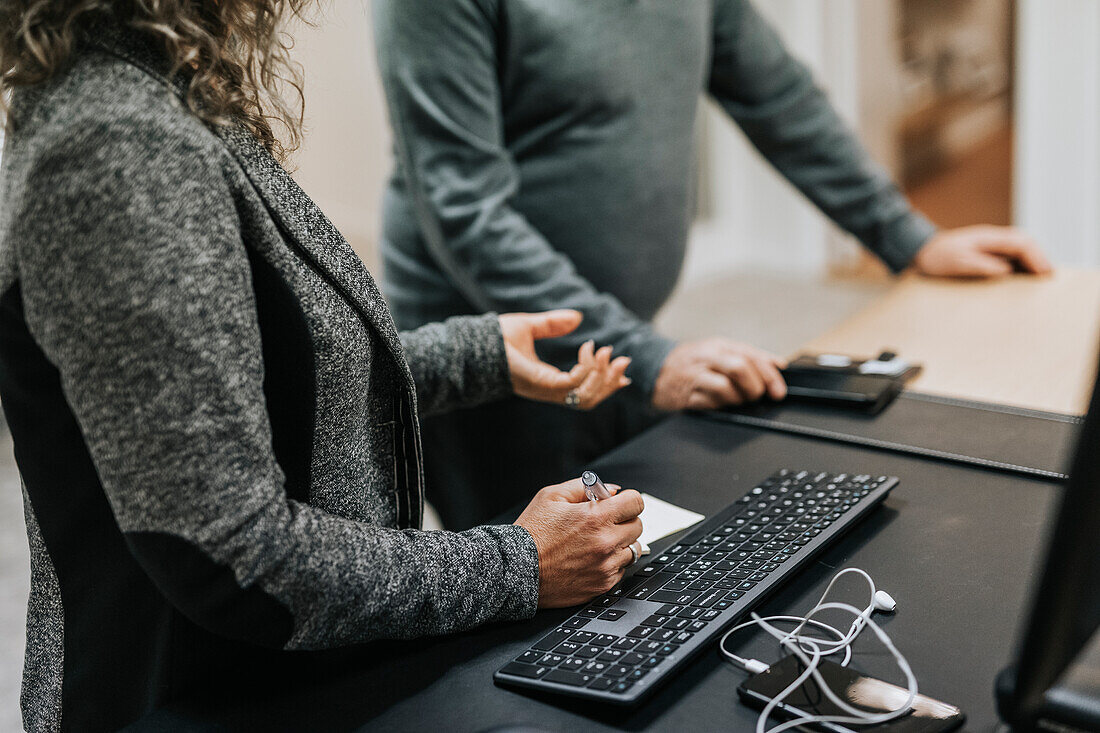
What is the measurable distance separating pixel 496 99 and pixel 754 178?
9.26 feet

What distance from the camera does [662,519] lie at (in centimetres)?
91

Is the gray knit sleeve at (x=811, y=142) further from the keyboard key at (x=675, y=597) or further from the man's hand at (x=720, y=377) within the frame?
the keyboard key at (x=675, y=597)

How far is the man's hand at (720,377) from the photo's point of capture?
1.15m

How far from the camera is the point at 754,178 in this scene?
393cm

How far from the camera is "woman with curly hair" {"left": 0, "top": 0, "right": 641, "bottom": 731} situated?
57cm

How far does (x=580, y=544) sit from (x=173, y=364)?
33cm

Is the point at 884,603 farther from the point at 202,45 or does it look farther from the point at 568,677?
the point at 202,45

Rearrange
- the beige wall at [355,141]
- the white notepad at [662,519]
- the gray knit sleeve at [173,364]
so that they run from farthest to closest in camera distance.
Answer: the beige wall at [355,141] → the white notepad at [662,519] → the gray knit sleeve at [173,364]

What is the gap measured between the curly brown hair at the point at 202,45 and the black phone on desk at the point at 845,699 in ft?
1.66

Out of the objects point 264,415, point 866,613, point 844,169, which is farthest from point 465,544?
point 844,169

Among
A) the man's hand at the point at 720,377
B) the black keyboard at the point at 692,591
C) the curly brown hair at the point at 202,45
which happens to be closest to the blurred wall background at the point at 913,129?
the man's hand at the point at 720,377

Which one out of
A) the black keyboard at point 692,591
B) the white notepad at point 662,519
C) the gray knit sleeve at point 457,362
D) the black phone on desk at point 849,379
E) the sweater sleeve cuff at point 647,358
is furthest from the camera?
the sweater sleeve cuff at point 647,358

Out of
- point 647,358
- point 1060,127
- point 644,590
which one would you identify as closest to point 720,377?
point 647,358

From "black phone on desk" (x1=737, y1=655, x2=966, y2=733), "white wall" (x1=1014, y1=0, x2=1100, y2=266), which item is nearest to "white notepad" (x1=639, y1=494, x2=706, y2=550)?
"black phone on desk" (x1=737, y1=655, x2=966, y2=733)
